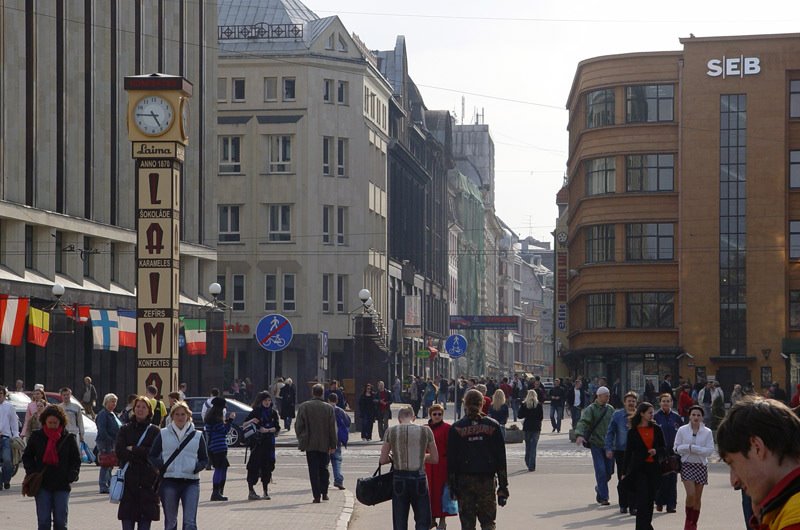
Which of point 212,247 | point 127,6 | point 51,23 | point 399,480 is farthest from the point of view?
point 212,247

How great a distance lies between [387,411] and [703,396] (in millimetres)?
10430

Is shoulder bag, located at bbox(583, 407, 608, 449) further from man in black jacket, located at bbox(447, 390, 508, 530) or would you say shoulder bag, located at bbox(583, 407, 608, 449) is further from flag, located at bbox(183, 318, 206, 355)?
flag, located at bbox(183, 318, 206, 355)

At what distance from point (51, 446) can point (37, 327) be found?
2937 cm

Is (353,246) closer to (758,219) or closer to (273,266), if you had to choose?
(273,266)

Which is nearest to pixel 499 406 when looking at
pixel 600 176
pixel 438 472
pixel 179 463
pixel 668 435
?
pixel 668 435

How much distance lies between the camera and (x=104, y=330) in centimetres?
4766

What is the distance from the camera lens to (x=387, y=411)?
45.3m

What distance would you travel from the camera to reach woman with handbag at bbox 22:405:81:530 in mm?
14609

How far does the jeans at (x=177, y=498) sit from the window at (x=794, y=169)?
6334cm

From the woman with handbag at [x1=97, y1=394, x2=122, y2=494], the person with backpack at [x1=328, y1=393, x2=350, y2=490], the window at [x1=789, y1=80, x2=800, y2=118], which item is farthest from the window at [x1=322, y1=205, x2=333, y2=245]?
the woman with handbag at [x1=97, y1=394, x2=122, y2=494]

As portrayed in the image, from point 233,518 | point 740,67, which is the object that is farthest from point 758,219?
point 233,518

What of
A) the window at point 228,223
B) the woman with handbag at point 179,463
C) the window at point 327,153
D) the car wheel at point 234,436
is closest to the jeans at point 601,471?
the woman with handbag at point 179,463

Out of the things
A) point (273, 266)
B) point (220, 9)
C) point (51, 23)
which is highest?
point (220, 9)

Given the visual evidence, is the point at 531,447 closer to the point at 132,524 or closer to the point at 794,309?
the point at 132,524
